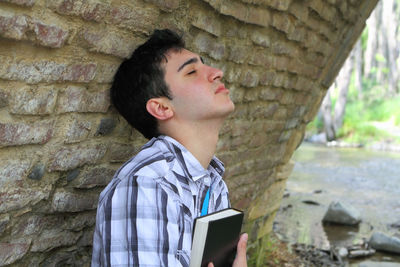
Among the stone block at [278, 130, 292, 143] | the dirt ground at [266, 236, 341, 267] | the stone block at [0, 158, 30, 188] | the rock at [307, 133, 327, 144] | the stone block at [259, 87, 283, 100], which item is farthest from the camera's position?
the rock at [307, 133, 327, 144]

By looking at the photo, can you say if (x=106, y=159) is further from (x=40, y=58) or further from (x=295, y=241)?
(x=295, y=241)

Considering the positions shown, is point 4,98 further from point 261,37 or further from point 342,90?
point 342,90

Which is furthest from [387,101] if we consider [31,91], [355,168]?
[31,91]

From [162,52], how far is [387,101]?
1790 centimetres

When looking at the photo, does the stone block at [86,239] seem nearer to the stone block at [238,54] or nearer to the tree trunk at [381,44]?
the stone block at [238,54]

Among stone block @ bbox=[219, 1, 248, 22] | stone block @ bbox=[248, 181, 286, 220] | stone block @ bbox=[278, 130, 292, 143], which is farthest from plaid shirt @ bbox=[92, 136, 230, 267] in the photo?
stone block @ bbox=[248, 181, 286, 220]

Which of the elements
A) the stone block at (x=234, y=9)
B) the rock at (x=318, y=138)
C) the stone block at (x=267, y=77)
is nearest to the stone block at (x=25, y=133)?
the stone block at (x=234, y=9)

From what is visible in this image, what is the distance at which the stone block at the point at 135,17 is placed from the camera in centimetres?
196

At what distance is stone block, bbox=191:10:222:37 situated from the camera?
2.45 m

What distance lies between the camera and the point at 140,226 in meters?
1.60

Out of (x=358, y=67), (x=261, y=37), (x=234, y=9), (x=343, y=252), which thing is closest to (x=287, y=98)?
(x=261, y=37)

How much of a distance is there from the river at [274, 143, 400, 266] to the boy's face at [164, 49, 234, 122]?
4.05 metres

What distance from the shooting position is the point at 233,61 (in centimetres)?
295

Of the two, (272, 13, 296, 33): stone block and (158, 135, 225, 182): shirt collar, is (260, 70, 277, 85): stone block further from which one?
(158, 135, 225, 182): shirt collar
